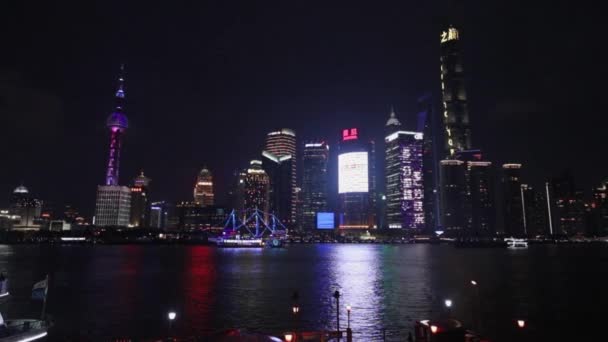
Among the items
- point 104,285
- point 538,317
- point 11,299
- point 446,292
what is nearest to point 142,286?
point 104,285

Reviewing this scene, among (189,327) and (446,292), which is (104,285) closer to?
(189,327)

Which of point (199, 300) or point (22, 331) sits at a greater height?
point (22, 331)

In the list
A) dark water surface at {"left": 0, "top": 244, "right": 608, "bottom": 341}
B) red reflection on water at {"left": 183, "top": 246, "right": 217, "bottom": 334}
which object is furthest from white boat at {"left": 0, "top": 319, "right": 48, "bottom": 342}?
red reflection on water at {"left": 183, "top": 246, "right": 217, "bottom": 334}

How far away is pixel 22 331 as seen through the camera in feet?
108

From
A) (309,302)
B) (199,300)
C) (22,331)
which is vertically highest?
(22,331)

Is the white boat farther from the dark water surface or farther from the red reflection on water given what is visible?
the red reflection on water

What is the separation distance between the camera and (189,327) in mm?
39094

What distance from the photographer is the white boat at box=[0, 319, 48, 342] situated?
3140 cm

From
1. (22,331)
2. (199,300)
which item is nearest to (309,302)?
(199,300)

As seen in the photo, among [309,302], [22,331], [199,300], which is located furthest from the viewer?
[199,300]

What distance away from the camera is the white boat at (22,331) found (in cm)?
3140

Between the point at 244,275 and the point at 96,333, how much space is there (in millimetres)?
48213

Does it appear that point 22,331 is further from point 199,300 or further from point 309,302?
point 309,302

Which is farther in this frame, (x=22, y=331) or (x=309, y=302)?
(x=309, y=302)
